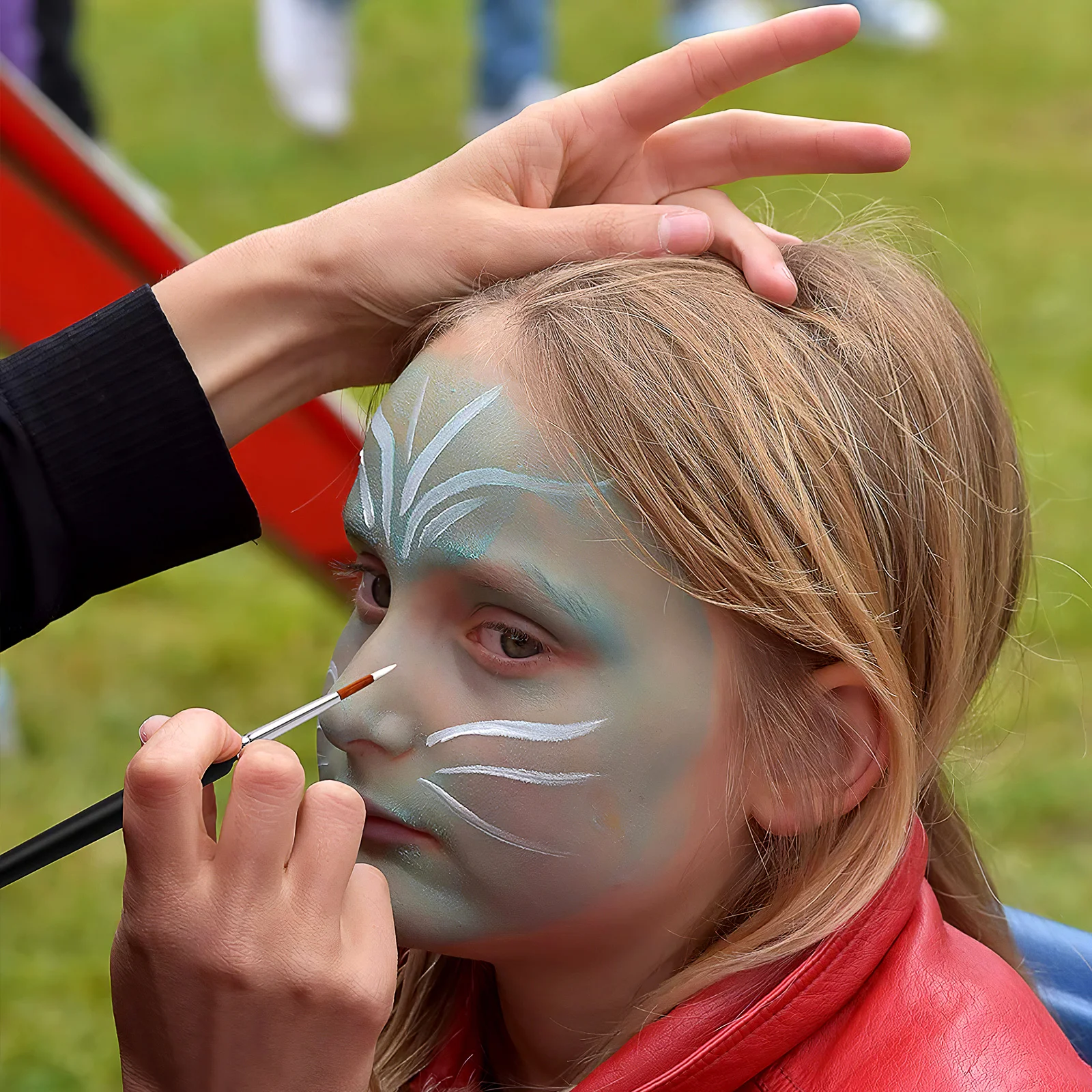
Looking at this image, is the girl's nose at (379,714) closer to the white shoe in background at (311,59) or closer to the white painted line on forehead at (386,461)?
the white painted line on forehead at (386,461)

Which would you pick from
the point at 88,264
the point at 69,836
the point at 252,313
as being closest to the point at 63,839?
the point at 69,836

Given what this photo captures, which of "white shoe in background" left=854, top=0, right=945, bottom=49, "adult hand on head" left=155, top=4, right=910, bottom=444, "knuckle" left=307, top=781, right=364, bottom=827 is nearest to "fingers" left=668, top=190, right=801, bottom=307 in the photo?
"adult hand on head" left=155, top=4, right=910, bottom=444

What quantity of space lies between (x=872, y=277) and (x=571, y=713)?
0.49 meters

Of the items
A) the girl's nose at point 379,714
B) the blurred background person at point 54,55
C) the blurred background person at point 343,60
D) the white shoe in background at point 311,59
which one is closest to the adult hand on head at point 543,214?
the girl's nose at point 379,714

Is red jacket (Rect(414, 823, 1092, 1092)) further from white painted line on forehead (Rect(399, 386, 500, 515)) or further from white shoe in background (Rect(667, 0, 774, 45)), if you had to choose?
white shoe in background (Rect(667, 0, 774, 45))

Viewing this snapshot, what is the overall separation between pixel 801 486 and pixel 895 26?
20.0 feet

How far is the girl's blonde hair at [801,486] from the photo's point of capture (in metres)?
1.17

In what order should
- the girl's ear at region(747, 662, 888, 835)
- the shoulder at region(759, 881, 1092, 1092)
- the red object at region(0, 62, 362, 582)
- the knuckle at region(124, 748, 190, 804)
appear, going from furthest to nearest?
1. the red object at region(0, 62, 362, 582)
2. the girl's ear at region(747, 662, 888, 835)
3. the shoulder at region(759, 881, 1092, 1092)
4. the knuckle at region(124, 748, 190, 804)

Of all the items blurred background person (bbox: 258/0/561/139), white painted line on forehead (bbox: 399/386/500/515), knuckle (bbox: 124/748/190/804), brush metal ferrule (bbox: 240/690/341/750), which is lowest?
blurred background person (bbox: 258/0/561/139)

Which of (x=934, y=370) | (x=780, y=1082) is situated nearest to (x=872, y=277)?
(x=934, y=370)

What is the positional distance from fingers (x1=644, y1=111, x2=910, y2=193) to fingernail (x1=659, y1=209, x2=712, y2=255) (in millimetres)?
114

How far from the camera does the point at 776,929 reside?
1.22m

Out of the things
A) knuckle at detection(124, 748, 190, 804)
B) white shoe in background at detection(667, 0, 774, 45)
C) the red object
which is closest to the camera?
knuckle at detection(124, 748, 190, 804)

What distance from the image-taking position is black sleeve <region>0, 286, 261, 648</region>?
1400mm
